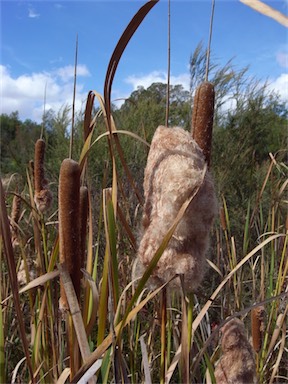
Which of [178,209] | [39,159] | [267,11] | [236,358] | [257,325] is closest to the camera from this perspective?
[267,11]

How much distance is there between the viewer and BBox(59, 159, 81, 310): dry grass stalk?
56cm

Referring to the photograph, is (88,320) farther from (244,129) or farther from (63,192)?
(244,129)

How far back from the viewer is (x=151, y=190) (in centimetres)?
56

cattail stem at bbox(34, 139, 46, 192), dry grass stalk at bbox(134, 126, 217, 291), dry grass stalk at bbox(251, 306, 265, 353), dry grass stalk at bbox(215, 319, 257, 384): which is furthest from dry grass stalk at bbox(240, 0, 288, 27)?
cattail stem at bbox(34, 139, 46, 192)

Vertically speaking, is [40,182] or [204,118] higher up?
[204,118]

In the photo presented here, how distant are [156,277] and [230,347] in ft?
0.74

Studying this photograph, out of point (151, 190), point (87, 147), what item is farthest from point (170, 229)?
point (87, 147)

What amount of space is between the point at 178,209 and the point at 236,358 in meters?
0.32

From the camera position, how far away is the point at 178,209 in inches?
21.1

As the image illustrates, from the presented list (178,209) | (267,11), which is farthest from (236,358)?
(267,11)

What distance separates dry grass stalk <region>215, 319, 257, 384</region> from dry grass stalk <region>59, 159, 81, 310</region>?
0.93 feet

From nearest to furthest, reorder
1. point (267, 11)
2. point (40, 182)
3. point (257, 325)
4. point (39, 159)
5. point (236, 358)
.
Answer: point (267, 11), point (236, 358), point (257, 325), point (39, 159), point (40, 182)

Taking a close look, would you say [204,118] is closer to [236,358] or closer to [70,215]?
[70,215]

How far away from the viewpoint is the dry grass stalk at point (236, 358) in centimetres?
70
